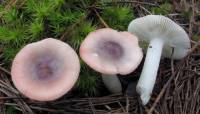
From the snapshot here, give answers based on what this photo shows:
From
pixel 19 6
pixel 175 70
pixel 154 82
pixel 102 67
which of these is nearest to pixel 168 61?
pixel 175 70

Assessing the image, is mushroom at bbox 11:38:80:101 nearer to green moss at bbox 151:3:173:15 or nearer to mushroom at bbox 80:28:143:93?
mushroom at bbox 80:28:143:93

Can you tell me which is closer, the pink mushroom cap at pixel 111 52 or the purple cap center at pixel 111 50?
the pink mushroom cap at pixel 111 52

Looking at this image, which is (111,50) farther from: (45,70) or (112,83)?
(45,70)

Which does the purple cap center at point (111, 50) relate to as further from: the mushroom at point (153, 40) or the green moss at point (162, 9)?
the green moss at point (162, 9)

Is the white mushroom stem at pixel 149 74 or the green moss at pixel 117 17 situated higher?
the green moss at pixel 117 17

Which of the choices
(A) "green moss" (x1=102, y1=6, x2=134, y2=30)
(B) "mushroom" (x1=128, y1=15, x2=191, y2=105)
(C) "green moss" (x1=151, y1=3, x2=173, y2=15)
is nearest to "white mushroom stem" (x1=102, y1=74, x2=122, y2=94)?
(B) "mushroom" (x1=128, y1=15, x2=191, y2=105)

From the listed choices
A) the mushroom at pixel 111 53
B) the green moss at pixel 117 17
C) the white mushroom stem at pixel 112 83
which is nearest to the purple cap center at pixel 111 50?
the mushroom at pixel 111 53
